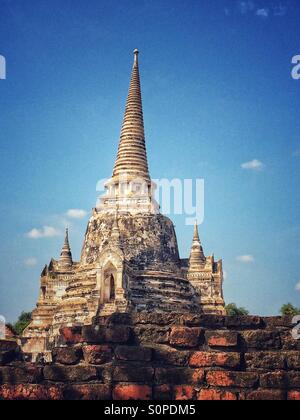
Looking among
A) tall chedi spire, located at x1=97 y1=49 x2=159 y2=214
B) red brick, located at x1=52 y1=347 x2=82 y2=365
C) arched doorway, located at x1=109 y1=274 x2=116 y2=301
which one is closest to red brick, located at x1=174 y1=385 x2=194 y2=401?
red brick, located at x1=52 y1=347 x2=82 y2=365

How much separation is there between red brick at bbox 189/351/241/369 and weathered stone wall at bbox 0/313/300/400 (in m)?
0.01

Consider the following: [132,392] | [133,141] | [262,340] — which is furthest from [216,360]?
[133,141]

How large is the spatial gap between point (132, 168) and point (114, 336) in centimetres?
3137

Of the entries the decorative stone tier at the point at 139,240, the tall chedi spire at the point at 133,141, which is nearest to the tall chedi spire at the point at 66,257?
the decorative stone tier at the point at 139,240

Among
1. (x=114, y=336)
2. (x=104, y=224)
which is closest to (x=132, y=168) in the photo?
(x=104, y=224)

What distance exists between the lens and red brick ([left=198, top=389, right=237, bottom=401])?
5242 millimetres

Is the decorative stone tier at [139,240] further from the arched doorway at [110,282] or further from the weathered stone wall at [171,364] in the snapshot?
the weathered stone wall at [171,364]

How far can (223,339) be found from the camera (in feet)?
18.3

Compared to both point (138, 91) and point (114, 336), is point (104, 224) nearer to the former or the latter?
point (138, 91)

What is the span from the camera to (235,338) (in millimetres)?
5570

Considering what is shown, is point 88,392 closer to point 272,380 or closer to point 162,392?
point 162,392

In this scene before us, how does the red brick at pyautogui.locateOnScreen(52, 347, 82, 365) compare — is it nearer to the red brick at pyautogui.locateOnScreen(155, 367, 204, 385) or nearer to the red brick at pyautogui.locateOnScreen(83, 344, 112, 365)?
the red brick at pyautogui.locateOnScreen(83, 344, 112, 365)

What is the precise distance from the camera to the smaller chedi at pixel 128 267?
29.0 meters

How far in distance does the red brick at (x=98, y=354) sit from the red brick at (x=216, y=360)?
91cm
